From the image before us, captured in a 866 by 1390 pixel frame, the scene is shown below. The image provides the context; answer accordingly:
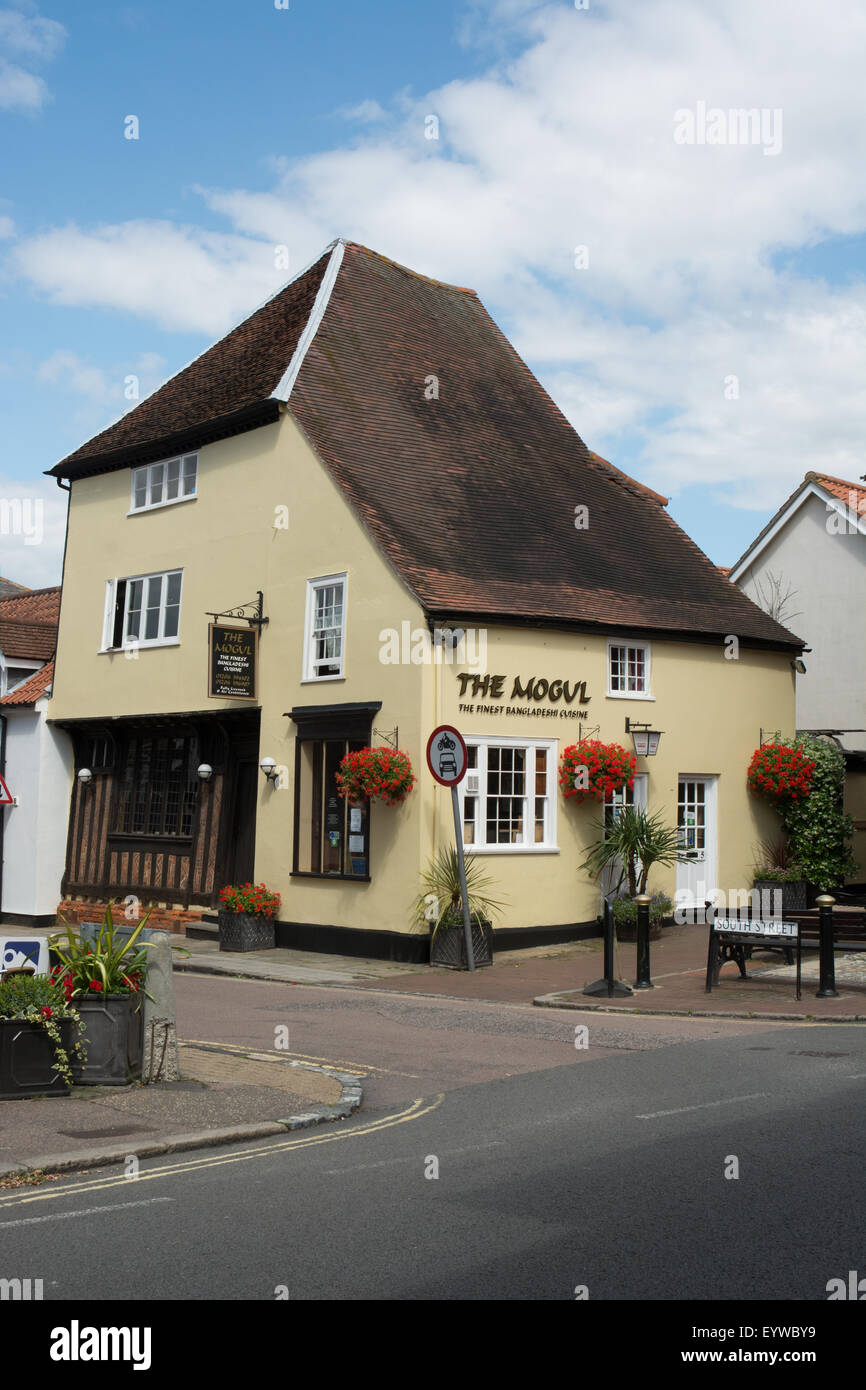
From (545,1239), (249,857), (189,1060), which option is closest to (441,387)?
(249,857)

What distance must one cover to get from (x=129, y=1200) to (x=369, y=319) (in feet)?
64.2

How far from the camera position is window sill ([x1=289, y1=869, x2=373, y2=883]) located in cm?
1959

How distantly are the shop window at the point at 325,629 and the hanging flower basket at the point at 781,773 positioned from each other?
736 cm

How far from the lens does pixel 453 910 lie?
18516 millimetres

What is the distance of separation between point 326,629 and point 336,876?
3.67 metres

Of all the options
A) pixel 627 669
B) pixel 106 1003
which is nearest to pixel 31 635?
pixel 627 669

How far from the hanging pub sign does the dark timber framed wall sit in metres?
0.67

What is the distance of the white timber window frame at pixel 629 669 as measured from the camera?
2106cm

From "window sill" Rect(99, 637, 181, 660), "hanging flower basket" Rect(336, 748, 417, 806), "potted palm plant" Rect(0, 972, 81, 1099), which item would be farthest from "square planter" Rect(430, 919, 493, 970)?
"potted palm plant" Rect(0, 972, 81, 1099)

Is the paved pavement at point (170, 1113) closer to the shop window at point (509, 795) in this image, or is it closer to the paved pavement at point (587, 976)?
the paved pavement at point (587, 976)

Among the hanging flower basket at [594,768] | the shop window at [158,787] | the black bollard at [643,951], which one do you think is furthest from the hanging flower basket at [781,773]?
the shop window at [158,787]

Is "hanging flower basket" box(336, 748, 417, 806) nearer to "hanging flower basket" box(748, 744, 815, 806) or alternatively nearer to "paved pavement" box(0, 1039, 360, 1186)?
"hanging flower basket" box(748, 744, 815, 806)
